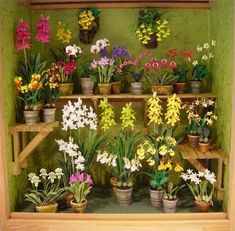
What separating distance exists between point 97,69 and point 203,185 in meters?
1.24

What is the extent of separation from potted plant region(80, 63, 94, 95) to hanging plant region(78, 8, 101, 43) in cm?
24

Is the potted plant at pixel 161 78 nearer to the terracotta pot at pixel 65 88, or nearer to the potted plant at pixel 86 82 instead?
the potted plant at pixel 86 82

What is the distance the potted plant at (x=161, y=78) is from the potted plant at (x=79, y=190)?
888 mm

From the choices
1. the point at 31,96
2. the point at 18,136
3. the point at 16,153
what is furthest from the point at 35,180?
the point at 31,96

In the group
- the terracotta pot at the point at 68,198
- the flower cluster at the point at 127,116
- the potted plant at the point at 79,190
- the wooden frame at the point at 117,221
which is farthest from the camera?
the flower cluster at the point at 127,116

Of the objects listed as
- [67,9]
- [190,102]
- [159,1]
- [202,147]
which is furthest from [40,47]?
[202,147]

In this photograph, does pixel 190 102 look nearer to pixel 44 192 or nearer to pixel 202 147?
pixel 202 147

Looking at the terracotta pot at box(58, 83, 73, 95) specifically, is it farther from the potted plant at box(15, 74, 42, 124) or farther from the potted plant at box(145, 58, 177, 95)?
the potted plant at box(145, 58, 177, 95)

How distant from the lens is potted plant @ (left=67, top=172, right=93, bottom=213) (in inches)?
106

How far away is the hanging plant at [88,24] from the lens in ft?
9.66

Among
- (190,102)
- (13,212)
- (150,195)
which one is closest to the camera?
(13,212)

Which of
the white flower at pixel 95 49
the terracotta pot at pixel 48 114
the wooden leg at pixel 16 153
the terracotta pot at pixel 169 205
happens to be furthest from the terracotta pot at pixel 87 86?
the terracotta pot at pixel 169 205

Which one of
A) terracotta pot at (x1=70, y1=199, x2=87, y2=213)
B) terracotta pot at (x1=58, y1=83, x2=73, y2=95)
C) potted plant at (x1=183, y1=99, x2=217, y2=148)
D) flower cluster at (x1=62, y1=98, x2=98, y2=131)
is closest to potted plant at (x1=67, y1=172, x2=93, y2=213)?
terracotta pot at (x1=70, y1=199, x2=87, y2=213)

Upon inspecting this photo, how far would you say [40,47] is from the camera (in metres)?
3.12
